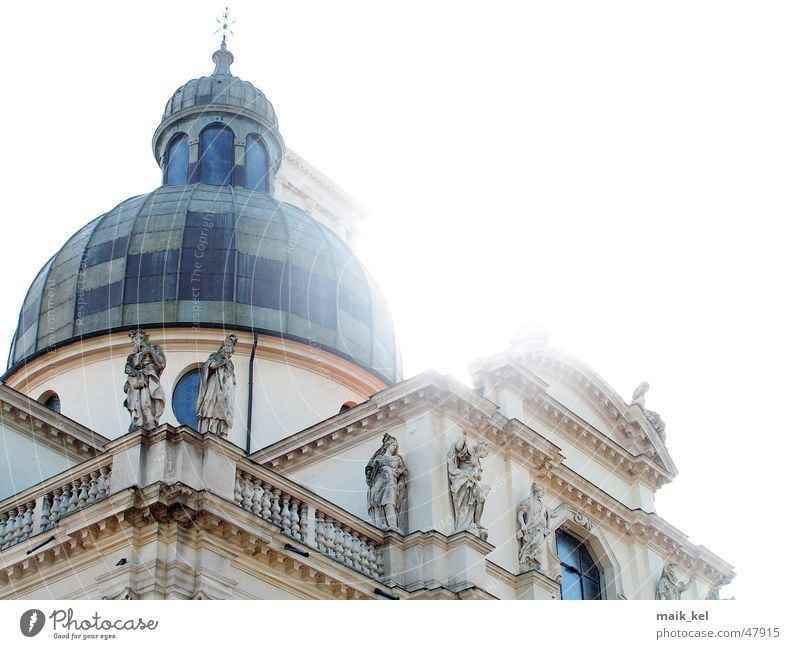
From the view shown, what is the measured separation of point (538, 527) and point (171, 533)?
7872 millimetres

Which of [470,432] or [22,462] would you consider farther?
[470,432]

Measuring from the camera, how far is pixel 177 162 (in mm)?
35844

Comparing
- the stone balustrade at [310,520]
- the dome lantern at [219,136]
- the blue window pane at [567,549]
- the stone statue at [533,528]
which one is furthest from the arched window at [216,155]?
the stone balustrade at [310,520]

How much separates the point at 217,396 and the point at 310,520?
2314 millimetres

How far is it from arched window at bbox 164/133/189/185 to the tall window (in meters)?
14.5

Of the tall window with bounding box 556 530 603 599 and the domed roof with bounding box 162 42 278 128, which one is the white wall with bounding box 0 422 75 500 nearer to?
the tall window with bounding box 556 530 603 599

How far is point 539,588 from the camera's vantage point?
75.3 ft

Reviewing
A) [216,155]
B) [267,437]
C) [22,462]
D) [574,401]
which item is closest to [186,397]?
[267,437]

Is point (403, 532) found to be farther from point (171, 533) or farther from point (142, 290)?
point (142, 290)

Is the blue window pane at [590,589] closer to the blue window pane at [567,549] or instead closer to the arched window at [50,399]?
the blue window pane at [567,549]

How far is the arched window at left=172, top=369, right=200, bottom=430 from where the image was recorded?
27953 mm

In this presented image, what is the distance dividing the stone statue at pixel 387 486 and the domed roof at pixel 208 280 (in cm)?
697

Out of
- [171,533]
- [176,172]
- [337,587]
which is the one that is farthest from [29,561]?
[176,172]

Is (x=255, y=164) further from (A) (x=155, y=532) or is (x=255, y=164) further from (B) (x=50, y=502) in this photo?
(A) (x=155, y=532)
